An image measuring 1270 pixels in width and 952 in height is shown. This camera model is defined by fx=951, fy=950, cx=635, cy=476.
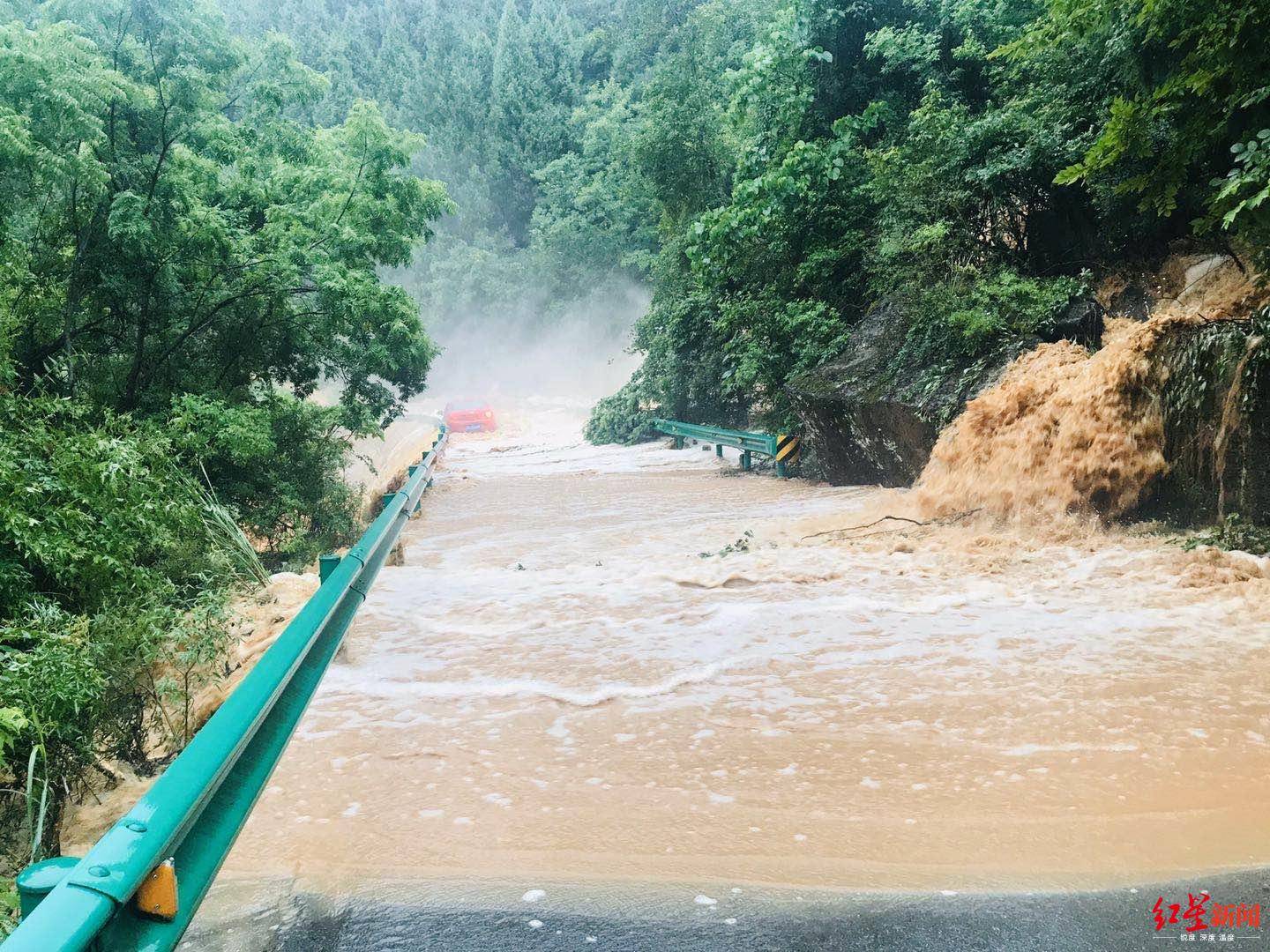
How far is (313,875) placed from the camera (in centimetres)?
310

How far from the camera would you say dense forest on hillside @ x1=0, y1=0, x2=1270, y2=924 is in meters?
5.68

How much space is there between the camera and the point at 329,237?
1398 centimetres

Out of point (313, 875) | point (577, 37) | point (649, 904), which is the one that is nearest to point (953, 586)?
point (649, 904)

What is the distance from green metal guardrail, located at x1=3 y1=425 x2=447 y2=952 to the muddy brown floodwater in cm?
45

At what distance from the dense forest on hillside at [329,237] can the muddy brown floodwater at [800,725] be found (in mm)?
1229

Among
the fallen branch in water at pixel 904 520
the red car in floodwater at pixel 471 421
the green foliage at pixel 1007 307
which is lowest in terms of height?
the red car in floodwater at pixel 471 421

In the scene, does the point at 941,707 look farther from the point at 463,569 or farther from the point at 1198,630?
the point at 463,569

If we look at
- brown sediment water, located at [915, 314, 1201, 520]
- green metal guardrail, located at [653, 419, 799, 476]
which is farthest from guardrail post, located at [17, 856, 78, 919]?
green metal guardrail, located at [653, 419, 799, 476]

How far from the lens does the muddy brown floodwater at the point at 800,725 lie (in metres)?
3.20

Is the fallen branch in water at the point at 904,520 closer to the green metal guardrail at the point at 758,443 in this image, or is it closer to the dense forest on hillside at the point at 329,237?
the dense forest on hillside at the point at 329,237

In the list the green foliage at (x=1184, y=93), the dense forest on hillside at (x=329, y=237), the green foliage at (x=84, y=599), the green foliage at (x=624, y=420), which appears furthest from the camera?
the green foliage at (x=624, y=420)

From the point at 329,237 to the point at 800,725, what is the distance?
11861 mm

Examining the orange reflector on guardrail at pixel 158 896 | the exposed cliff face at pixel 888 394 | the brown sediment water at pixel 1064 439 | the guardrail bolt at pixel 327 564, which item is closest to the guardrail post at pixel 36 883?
the orange reflector on guardrail at pixel 158 896

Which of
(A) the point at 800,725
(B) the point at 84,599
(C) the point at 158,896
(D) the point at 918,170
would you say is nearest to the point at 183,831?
(C) the point at 158,896
